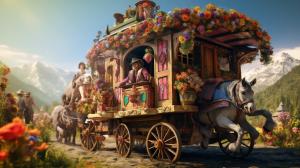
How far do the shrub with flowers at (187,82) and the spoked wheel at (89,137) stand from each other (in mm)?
4895

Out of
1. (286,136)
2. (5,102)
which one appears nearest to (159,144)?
(5,102)

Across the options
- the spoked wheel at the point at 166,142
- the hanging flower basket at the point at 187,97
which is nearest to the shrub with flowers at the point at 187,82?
the hanging flower basket at the point at 187,97

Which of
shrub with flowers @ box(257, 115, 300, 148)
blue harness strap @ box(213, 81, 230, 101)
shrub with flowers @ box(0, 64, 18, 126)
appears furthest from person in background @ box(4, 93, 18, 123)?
shrub with flowers @ box(257, 115, 300, 148)

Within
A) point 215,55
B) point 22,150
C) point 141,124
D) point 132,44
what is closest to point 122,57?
point 132,44

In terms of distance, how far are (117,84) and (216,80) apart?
12.5 feet

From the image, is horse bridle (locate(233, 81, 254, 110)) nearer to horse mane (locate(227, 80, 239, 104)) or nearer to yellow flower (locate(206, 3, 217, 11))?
horse mane (locate(227, 80, 239, 104))

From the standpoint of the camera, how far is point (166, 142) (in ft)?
30.0

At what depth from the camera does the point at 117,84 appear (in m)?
11.5

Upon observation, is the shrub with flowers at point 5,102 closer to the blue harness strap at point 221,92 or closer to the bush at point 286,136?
the blue harness strap at point 221,92

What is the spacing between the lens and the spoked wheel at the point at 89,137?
12297 millimetres

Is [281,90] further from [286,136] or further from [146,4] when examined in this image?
[146,4]

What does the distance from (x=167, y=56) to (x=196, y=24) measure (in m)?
1.31

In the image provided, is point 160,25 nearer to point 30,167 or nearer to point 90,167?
point 90,167

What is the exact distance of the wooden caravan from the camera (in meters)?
9.06
